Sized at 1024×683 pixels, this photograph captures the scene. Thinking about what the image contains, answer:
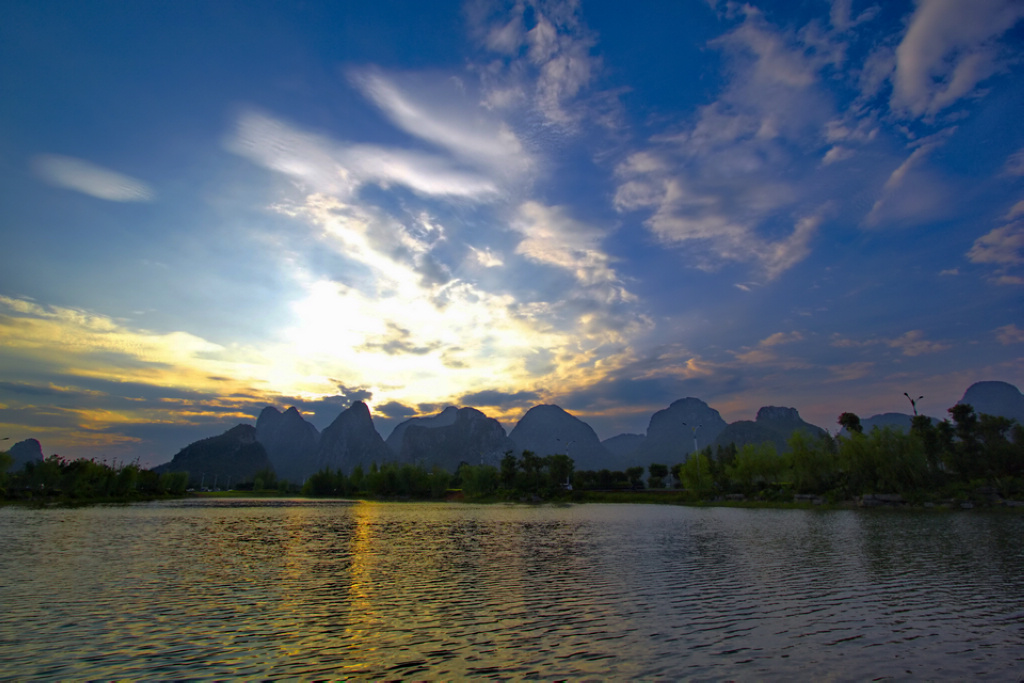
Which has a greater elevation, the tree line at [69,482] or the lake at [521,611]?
the tree line at [69,482]

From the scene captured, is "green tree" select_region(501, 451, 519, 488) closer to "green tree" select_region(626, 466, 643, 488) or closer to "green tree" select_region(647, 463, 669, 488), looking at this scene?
"green tree" select_region(626, 466, 643, 488)

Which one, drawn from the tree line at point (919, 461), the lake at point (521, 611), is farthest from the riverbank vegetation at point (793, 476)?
the lake at point (521, 611)

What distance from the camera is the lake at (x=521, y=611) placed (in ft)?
43.9

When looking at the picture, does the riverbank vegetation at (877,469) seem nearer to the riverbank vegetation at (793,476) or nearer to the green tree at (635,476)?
the riverbank vegetation at (793,476)

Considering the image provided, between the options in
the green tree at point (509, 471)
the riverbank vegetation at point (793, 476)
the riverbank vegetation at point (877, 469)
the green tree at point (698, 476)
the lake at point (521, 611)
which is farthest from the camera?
the green tree at point (509, 471)

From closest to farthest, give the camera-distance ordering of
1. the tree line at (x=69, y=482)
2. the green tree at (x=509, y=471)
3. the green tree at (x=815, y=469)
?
the green tree at (x=815, y=469), the tree line at (x=69, y=482), the green tree at (x=509, y=471)

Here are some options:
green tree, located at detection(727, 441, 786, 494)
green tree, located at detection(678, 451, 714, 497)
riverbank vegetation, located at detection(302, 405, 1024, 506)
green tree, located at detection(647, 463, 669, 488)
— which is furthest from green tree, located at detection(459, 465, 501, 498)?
green tree, located at detection(727, 441, 786, 494)

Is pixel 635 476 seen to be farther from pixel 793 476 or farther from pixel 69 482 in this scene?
pixel 69 482

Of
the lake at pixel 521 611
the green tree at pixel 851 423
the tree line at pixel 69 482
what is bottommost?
the lake at pixel 521 611

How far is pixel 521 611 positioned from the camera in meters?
19.5

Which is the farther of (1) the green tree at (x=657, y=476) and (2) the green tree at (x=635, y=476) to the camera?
(2) the green tree at (x=635, y=476)

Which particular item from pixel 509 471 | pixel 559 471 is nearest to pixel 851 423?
pixel 559 471

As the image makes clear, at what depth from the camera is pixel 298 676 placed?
12.6 m

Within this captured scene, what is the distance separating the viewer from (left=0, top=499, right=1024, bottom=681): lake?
13367mm
